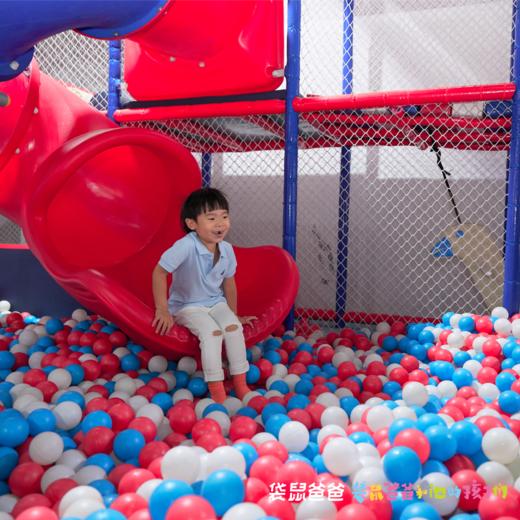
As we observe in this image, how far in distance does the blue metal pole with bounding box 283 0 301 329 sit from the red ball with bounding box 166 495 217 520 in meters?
1.68

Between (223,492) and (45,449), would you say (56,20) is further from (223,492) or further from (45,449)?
(223,492)

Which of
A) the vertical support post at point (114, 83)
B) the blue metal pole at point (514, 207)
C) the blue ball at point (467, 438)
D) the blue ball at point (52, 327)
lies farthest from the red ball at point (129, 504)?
the vertical support post at point (114, 83)

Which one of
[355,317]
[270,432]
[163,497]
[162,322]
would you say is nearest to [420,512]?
[163,497]

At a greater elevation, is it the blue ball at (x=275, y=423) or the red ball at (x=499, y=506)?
the red ball at (x=499, y=506)

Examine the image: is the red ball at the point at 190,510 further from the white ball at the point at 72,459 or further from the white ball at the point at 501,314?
the white ball at the point at 501,314

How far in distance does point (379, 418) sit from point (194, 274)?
0.86m

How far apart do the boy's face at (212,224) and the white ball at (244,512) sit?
1.13 m

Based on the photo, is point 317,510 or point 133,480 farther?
point 133,480

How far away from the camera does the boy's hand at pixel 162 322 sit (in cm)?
193

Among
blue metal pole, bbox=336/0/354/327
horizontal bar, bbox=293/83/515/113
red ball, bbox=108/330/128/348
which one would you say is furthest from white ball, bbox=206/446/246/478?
blue metal pole, bbox=336/0/354/327

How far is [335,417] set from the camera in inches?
61.7

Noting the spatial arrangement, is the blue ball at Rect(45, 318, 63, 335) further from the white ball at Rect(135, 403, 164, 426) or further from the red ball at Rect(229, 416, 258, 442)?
the red ball at Rect(229, 416, 258, 442)

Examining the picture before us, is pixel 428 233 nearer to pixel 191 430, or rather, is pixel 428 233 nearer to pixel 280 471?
pixel 191 430

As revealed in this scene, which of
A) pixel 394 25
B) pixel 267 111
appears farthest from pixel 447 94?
pixel 394 25
